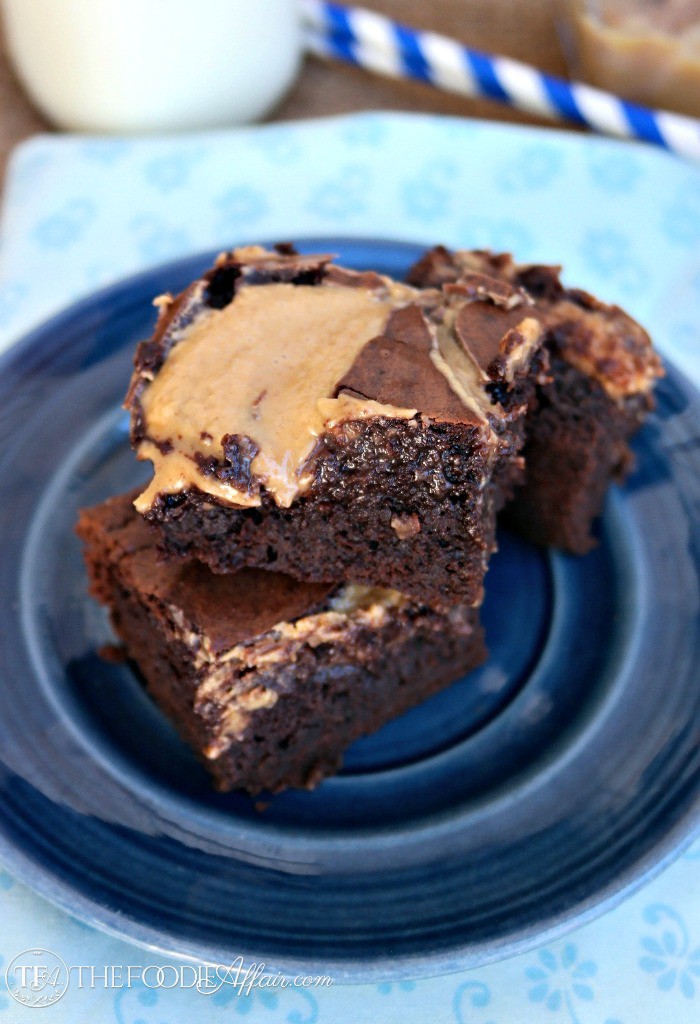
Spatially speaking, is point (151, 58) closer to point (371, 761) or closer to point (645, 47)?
point (645, 47)

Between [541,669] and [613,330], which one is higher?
[613,330]

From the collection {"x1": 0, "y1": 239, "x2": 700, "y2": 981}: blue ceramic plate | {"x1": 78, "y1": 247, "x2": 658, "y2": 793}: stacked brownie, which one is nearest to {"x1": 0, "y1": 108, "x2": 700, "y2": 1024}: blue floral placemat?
{"x1": 0, "y1": 239, "x2": 700, "y2": 981}: blue ceramic plate

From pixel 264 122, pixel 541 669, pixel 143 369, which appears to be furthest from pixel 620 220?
pixel 143 369

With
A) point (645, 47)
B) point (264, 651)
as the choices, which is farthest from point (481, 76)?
point (264, 651)

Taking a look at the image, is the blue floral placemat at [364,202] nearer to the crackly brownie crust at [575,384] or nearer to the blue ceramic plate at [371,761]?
the blue ceramic plate at [371,761]

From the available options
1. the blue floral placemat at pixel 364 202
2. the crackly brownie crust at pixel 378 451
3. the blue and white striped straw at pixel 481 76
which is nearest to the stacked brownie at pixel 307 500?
the crackly brownie crust at pixel 378 451

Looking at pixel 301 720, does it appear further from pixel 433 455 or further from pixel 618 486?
pixel 618 486
